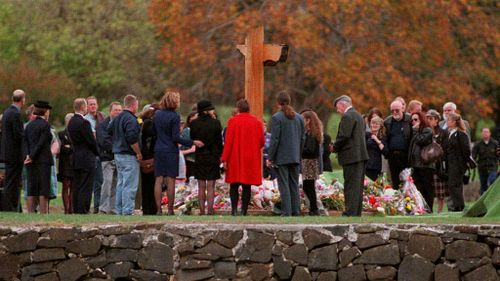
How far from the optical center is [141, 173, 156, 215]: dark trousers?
23.9 m

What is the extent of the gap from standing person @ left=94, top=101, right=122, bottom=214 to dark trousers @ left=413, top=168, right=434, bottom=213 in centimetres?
504

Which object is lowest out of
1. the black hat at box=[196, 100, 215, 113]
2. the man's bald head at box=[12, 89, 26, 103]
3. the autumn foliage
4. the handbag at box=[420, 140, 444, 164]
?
the handbag at box=[420, 140, 444, 164]

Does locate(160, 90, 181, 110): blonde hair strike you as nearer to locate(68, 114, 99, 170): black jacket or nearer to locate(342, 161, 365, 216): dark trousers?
locate(68, 114, 99, 170): black jacket

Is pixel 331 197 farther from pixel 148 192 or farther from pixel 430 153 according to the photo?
pixel 148 192

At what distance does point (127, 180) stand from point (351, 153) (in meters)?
3.24

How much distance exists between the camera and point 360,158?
75.5 ft

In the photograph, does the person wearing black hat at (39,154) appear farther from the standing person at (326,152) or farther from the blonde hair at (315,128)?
the standing person at (326,152)

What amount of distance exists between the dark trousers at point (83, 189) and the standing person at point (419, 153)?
17.5 ft

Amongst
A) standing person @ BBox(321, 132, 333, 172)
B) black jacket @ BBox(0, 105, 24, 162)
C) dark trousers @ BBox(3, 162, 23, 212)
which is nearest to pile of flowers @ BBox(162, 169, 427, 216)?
standing person @ BBox(321, 132, 333, 172)

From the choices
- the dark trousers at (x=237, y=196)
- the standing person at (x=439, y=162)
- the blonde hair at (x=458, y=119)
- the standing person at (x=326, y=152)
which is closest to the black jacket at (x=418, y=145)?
the standing person at (x=439, y=162)

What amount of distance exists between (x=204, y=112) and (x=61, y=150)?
8.39ft

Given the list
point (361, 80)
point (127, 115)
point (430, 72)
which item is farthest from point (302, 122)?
point (430, 72)

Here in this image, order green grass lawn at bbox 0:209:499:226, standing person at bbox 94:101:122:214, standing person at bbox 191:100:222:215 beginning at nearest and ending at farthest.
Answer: green grass lawn at bbox 0:209:499:226
standing person at bbox 191:100:222:215
standing person at bbox 94:101:122:214

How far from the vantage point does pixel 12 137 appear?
23.7 metres
